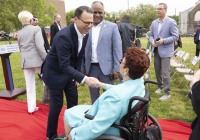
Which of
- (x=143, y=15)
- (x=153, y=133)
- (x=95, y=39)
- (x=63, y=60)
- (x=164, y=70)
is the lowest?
(x=143, y=15)

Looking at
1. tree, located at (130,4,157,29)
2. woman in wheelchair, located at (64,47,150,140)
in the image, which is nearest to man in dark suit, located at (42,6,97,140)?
woman in wheelchair, located at (64,47,150,140)

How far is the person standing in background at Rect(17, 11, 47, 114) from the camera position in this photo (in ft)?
14.1

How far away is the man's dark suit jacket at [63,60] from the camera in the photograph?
2.82m

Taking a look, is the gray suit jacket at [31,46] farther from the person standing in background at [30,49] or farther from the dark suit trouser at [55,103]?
the dark suit trouser at [55,103]

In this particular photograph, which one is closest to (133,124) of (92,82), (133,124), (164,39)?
(133,124)

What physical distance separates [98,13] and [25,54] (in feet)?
5.39

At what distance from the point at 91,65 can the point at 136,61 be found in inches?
64.6

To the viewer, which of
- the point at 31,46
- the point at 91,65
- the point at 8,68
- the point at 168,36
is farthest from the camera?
the point at 8,68

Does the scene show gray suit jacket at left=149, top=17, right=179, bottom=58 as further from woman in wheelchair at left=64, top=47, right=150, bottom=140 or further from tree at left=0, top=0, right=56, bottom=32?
tree at left=0, top=0, right=56, bottom=32

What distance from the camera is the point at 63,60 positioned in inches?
111

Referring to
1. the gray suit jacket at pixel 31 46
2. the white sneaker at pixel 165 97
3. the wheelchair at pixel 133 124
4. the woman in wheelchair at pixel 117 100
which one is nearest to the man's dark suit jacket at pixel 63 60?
the woman in wheelchair at pixel 117 100

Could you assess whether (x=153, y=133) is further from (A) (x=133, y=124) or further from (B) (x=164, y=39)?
(B) (x=164, y=39)

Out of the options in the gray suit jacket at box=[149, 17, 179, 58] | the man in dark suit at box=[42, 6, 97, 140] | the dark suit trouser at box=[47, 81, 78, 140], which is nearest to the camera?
the man in dark suit at box=[42, 6, 97, 140]

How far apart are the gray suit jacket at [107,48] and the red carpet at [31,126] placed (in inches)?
47.3
